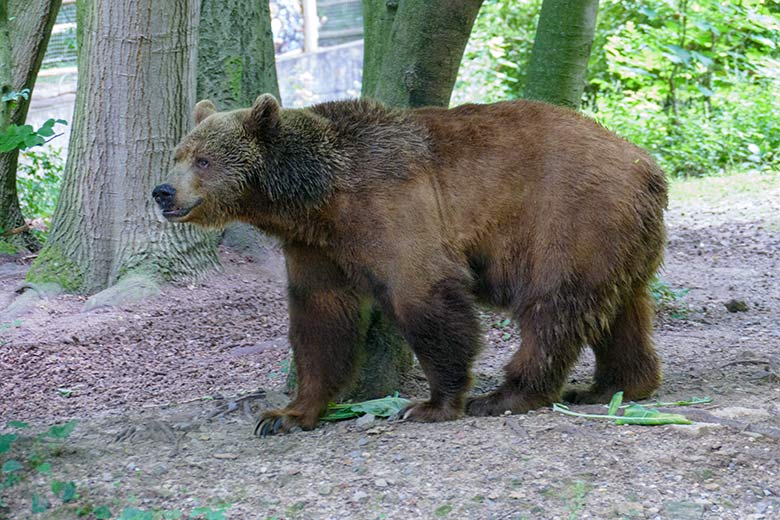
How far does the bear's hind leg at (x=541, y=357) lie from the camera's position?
16.4ft

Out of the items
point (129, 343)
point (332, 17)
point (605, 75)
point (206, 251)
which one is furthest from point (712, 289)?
point (332, 17)

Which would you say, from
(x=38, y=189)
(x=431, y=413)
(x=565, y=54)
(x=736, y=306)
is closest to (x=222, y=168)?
(x=431, y=413)

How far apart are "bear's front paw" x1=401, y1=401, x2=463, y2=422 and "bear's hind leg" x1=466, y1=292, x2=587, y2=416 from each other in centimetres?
17

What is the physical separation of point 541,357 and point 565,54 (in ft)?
11.7

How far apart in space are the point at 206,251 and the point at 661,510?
5.50 m

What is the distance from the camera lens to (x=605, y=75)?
19.5m

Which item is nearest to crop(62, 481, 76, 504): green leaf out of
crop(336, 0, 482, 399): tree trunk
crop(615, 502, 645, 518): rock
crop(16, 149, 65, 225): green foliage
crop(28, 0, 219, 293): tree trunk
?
crop(336, 0, 482, 399): tree trunk

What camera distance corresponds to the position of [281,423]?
5.15m

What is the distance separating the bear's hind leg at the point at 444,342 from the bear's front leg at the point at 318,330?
47cm

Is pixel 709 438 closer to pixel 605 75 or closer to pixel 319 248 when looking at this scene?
pixel 319 248

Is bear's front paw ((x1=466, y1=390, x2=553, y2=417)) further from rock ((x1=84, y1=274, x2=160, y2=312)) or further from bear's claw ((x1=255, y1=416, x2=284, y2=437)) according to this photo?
rock ((x1=84, y1=274, x2=160, y2=312))

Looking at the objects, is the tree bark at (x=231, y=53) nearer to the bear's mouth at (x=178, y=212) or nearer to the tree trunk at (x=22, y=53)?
the tree trunk at (x=22, y=53)

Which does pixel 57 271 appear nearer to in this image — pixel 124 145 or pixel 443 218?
pixel 124 145

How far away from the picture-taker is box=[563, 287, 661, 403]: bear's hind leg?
215 inches
